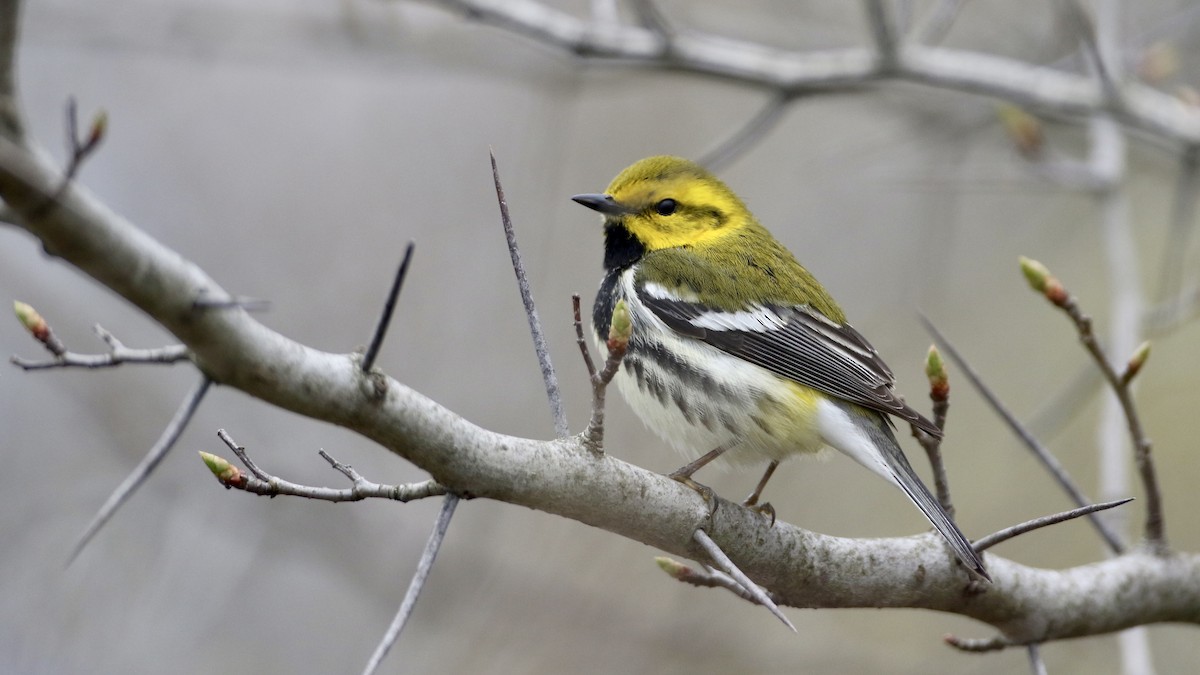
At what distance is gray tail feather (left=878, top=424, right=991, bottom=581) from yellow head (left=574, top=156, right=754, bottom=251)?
54.5 inches

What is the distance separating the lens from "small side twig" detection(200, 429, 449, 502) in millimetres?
2035

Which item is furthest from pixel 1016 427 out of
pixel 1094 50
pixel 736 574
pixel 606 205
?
pixel 1094 50

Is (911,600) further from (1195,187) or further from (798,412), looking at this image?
(1195,187)

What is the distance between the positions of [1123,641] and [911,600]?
1207mm

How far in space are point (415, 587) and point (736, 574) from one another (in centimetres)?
69

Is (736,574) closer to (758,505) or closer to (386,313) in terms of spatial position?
(386,313)

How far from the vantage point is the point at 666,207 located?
189 inches

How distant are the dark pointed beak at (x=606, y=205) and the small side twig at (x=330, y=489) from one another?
103 inches

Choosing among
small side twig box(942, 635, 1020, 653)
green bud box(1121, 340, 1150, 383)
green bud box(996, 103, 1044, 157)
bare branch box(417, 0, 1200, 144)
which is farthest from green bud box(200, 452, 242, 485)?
green bud box(996, 103, 1044, 157)

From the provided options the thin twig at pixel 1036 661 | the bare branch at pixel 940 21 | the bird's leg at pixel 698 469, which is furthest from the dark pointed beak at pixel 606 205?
→ the thin twig at pixel 1036 661

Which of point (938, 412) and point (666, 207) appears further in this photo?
point (666, 207)

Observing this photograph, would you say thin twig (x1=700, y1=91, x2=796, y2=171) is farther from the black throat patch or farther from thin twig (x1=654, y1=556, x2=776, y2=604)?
thin twig (x1=654, y1=556, x2=776, y2=604)

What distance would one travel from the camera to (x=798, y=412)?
3896 mm

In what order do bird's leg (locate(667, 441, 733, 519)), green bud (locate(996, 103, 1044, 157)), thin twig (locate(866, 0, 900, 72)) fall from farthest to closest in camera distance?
green bud (locate(996, 103, 1044, 157)), thin twig (locate(866, 0, 900, 72)), bird's leg (locate(667, 441, 733, 519))
